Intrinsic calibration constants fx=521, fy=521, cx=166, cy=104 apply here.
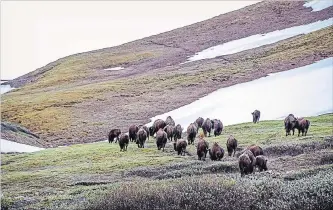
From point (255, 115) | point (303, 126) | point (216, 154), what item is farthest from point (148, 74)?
point (216, 154)

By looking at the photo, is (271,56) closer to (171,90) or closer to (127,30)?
(171,90)

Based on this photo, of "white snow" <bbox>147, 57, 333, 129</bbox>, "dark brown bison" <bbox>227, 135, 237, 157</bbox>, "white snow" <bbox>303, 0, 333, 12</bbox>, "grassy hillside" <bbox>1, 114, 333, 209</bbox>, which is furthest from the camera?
"white snow" <bbox>303, 0, 333, 12</bbox>

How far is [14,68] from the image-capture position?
100875 mm

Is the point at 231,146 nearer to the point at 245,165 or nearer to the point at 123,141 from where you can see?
the point at 245,165

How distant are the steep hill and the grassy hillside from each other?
55.7 feet

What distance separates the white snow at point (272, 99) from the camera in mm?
44906

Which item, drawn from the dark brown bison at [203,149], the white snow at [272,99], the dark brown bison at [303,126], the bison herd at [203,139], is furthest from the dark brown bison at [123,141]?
the white snow at [272,99]

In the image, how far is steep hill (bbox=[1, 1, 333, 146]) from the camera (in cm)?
5359

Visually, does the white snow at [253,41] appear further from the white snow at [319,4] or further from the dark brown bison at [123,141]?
the dark brown bison at [123,141]

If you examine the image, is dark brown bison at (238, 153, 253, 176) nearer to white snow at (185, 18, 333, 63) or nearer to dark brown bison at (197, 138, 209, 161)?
dark brown bison at (197, 138, 209, 161)

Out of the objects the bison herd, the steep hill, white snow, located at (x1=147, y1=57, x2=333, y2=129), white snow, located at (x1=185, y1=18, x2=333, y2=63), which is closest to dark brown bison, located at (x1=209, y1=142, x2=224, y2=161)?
the bison herd

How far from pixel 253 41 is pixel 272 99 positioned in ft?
117

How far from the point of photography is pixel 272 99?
161ft

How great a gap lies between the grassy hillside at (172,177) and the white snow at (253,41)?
137 feet
